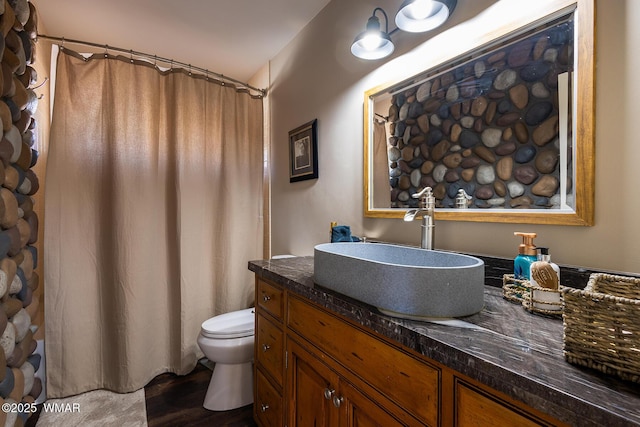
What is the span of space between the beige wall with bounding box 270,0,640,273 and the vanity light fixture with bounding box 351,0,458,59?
0.15ft

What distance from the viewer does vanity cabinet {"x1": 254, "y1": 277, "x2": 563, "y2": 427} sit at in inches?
21.8

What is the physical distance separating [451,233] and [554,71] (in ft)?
1.94

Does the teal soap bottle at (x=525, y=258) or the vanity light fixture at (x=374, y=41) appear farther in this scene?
the vanity light fixture at (x=374, y=41)

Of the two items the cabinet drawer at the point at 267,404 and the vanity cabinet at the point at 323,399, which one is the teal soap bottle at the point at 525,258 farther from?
the cabinet drawer at the point at 267,404

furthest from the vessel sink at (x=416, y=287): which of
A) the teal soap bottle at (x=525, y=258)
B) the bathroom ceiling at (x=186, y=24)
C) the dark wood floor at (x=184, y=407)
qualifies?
the bathroom ceiling at (x=186, y=24)

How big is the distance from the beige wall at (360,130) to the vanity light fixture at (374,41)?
0.18 ft

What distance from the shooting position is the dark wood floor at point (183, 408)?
161 centimetres

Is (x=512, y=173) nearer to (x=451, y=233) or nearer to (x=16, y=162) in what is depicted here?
(x=451, y=233)

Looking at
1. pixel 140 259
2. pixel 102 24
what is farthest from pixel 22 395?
pixel 102 24

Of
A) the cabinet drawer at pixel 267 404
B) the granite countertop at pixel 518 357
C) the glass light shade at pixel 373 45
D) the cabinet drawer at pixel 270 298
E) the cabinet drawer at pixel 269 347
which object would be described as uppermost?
the glass light shade at pixel 373 45

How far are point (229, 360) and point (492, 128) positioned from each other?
1.71 meters

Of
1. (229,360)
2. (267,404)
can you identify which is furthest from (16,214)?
(267,404)

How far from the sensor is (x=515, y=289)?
0.83 metres

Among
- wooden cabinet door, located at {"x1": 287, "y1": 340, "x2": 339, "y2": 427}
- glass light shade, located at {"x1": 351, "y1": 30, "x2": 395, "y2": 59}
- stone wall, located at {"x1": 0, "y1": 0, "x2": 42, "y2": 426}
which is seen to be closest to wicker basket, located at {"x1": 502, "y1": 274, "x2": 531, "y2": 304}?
wooden cabinet door, located at {"x1": 287, "y1": 340, "x2": 339, "y2": 427}
